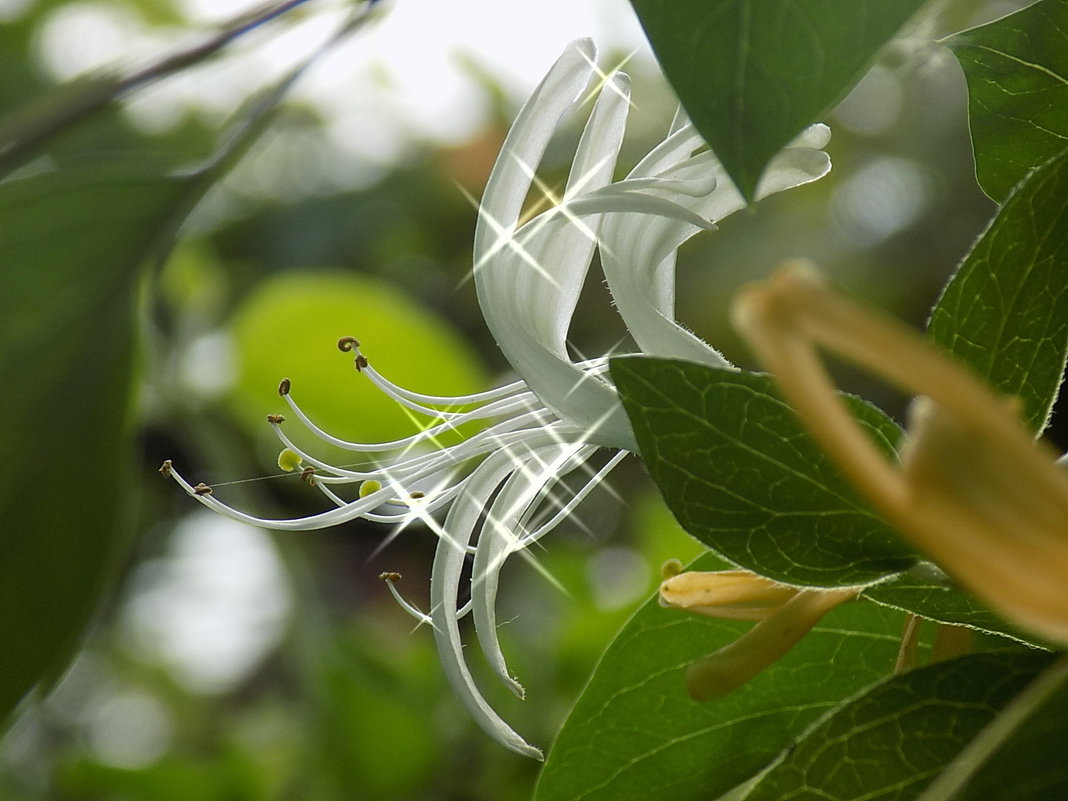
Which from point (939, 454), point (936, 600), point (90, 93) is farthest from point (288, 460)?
point (939, 454)

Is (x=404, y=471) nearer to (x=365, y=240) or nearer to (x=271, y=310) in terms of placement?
(x=271, y=310)

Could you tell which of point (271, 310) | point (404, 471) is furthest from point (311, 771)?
point (404, 471)

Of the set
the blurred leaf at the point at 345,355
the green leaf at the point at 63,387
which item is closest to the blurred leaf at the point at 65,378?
the green leaf at the point at 63,387

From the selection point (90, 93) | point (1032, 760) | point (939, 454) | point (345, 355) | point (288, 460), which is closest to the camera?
point (939, 454)

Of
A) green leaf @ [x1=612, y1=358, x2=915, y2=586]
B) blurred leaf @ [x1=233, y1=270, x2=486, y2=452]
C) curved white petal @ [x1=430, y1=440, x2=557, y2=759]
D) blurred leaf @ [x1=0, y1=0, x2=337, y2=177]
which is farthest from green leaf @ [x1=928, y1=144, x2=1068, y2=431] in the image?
blurred leaf @ [x1=233, y1=270, x2=486, y2=452]

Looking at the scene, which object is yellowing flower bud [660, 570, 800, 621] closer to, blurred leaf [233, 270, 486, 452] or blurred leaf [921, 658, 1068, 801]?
blurred leaf [921, 658, 1068, 801]

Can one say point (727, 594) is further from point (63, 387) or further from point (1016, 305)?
point (63, 387)
